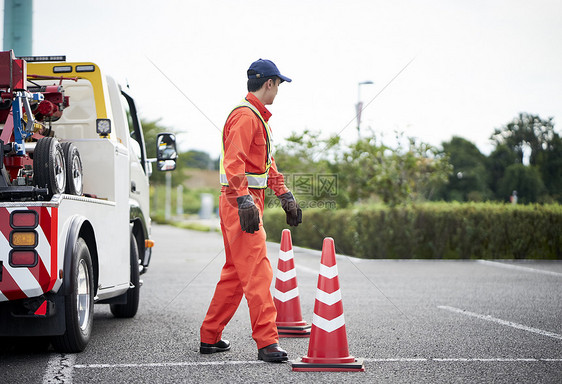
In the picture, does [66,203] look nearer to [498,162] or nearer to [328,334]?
[328,334]

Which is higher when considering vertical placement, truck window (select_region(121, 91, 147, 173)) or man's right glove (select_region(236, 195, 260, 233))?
truck window (select_region(121, 91, 147, 173))

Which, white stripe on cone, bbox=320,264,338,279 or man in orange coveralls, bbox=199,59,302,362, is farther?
white stripe on cone, bbox=320,264,338,279

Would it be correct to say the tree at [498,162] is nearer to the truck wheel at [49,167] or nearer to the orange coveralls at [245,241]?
the orange coveralls at [245,241]

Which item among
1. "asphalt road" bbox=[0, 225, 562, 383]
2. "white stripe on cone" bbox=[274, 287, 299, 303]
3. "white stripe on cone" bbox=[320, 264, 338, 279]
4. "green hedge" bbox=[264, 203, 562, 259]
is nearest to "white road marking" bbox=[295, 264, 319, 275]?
"asphalt road" bbox=[0, 225, 562, 383]

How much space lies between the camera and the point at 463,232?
16062 millimetres

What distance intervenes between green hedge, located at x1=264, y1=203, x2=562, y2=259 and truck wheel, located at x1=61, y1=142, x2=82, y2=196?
36.7 ft

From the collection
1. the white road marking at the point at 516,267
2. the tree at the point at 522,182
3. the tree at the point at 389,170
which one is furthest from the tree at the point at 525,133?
the white road marking at the point at 516,267

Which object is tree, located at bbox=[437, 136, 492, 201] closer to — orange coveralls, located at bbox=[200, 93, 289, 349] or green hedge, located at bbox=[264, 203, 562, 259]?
green hedge, located at bbox=[264, 203, 562, 259]

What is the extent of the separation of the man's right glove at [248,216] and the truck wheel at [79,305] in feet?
3.92

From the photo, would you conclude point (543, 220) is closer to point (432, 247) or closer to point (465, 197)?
point (432, 247)

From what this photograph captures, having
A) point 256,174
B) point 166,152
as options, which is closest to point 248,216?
point 256,174

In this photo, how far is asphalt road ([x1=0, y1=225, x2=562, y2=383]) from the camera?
4.72 meters

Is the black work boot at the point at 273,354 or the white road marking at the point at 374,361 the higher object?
the black work boot at the point at 273,354

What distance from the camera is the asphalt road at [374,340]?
4.72 metres
